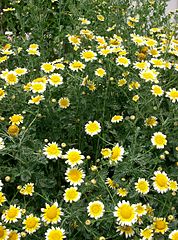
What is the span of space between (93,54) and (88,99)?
0.86 ft

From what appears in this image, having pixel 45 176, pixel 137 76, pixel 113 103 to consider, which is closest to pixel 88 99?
pixel 113 103

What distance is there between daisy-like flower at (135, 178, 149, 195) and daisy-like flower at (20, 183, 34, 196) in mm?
470

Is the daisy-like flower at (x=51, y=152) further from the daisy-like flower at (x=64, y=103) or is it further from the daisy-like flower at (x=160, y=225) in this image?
the daisy-like flower at (x=160, y=225)

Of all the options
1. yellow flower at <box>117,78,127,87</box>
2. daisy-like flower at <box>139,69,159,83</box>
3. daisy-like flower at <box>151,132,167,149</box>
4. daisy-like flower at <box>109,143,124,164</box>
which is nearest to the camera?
daisy-like flower at <box>109,143,124,164</box>

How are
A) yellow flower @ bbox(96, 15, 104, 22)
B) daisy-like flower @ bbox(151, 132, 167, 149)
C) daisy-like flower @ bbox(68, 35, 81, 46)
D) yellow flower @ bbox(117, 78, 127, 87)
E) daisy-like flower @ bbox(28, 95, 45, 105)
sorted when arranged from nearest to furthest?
daisy-like flower @ bbox(151, 132, 167, 149)
daisy-like flower @ bbox(28, 95, 45, 105)
yellow flower @ bbox(117, 78, 127, 87)
daisy-like flower @ bbox(68, 35, 81, 46)
yellow flower @ bbox(96, 15, 104, 22)

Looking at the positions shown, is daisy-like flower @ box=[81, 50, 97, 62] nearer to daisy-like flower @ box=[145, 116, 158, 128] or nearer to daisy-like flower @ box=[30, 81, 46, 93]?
daisy-like flower @ box=[30, 81, 46, 93]

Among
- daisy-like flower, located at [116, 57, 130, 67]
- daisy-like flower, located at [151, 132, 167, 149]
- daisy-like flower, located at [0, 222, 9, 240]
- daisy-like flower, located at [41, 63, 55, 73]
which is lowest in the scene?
daisy-like flower, located at [0, 222, 9, 240]

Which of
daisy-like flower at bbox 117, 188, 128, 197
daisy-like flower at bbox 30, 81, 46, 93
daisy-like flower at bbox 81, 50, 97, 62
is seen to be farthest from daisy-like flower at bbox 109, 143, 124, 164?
daisy-like flower at bbox 81, 50, 97, 62

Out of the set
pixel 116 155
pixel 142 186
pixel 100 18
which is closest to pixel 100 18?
pixel 100 18

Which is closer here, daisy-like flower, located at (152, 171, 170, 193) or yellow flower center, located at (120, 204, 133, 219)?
yellow flower center, located at (120, 204, 133, 219)

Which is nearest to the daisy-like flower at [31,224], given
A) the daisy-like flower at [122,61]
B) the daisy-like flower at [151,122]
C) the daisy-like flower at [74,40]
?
the daisy-like flower at [151,122]

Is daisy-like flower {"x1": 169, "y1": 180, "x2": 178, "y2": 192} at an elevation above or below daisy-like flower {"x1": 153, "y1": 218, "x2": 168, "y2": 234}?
above

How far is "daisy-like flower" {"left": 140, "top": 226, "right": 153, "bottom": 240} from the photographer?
1.73 m

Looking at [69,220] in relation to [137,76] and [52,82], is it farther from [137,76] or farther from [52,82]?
[137,76]
